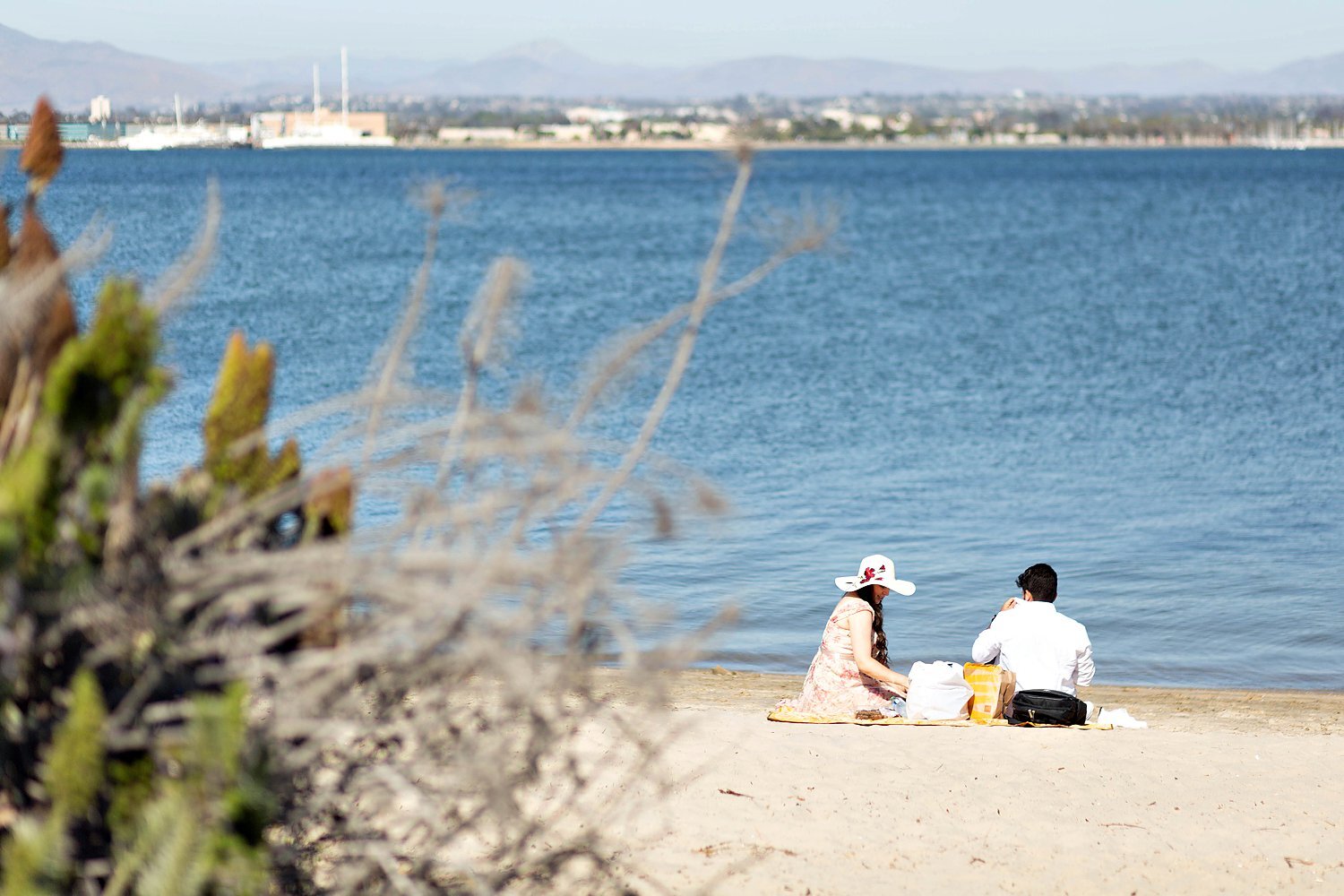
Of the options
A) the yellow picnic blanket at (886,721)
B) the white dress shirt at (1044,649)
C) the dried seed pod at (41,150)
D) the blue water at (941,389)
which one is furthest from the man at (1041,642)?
the dried seed pod at (41,150)

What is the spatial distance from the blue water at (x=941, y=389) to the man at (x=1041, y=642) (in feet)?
7.71

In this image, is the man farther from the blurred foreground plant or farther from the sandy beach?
the blurred foreground plant

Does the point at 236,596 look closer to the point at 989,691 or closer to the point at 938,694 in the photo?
the point at 938,694

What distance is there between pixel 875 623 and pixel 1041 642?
0.81 m

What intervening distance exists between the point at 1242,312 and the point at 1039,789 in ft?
99.2

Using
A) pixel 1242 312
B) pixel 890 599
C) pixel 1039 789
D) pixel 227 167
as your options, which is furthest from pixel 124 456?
pixel 227 167

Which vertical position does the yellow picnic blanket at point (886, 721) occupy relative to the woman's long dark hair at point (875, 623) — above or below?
below

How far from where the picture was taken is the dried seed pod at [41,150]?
11.9ft

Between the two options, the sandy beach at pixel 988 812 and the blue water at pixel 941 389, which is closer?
Answer: the sandy beach at pixel 988 812

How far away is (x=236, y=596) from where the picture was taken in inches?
105

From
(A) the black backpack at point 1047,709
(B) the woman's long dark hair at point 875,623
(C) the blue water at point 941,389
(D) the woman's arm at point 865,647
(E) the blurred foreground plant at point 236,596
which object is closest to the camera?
(E) the blurred foreground plant at point 236,596

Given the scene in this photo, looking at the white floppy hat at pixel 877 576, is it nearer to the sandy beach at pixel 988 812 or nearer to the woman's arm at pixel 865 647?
the woman's arm at pixel 865 647

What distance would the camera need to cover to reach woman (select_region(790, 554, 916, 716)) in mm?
8133

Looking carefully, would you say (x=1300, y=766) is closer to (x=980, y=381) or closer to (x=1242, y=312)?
(x=980, y=381)
